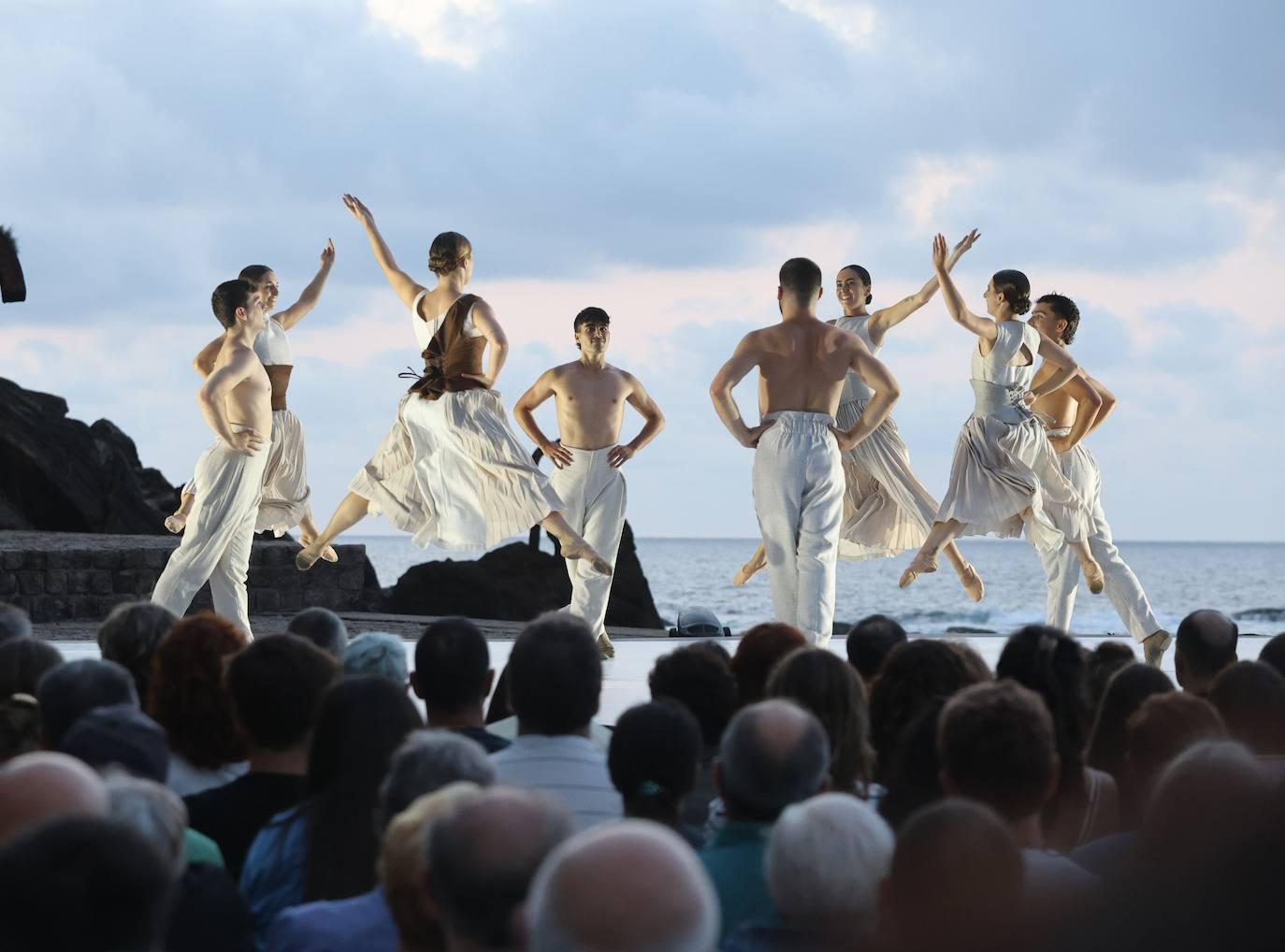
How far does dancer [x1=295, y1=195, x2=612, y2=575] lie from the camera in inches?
353

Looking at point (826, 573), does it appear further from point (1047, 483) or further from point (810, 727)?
point (810, 727)

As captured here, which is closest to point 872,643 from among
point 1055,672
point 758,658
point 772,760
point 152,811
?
point 758,658

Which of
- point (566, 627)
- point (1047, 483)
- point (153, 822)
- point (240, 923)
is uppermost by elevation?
point (1047, 483)

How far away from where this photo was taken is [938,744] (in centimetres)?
324

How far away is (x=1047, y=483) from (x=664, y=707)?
20.4 feet

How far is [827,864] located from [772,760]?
0.53 metres

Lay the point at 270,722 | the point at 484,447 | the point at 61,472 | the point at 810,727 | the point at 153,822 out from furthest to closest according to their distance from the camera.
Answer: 1. the point at 61,472
2. the point at 484,447
3. the point at 270,722
4. the point at 810,727
5. the point at 153,822

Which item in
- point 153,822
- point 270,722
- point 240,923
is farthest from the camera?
point 270,722

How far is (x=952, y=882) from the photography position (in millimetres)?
2482

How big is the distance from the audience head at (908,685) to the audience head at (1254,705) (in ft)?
2.02

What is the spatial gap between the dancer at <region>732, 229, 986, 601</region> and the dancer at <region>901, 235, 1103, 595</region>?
0.37m

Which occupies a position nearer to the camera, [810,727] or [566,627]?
[810,727]

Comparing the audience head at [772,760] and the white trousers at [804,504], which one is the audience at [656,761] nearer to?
the audience head at [772,760]

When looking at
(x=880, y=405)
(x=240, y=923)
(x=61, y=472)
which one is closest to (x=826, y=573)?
(x=880, y=405)
